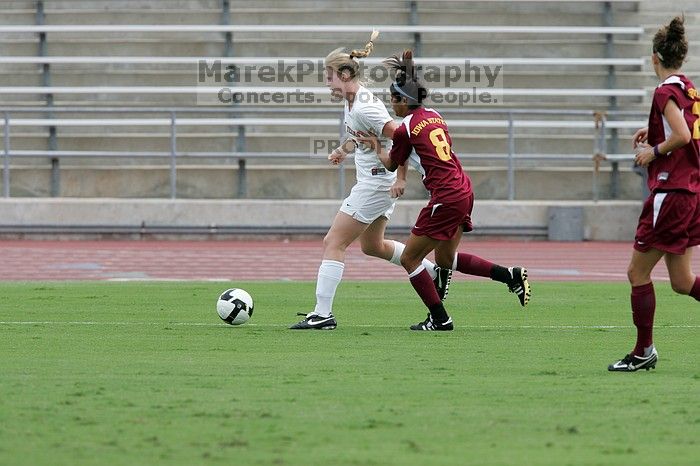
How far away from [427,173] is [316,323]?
141 centimetres

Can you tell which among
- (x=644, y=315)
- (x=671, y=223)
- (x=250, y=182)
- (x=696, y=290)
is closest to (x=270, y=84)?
(x=250, y=182)

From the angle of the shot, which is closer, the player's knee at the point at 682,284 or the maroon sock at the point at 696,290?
the player's knee at the point at 682,284

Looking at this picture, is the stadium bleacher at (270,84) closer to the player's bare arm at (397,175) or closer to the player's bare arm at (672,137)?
the player's bare arm at (397,175)

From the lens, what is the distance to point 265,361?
25.6 ft

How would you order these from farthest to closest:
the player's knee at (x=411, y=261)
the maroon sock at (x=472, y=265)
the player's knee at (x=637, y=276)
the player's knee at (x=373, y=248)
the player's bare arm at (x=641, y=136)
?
the maroon sock at (x=472, y=265) < the player's knee at (x=373, y=248) < the player's knee at (x=411, y=261) < the player's bare arm at (x=641, y=136) < the player's knee at (x=637, y=276)

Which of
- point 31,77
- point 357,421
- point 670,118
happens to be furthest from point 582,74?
point 357,421

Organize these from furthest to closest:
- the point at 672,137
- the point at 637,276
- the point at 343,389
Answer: the point at 637,276 < the point at 672,137 < the point at 343,389

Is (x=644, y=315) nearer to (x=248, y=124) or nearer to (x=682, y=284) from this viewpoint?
(x=682, y=284)

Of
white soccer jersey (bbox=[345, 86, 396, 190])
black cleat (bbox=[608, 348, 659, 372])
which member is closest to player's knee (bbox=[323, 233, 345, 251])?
white soccer jersey (bbox=[345, 86, 396, 190])

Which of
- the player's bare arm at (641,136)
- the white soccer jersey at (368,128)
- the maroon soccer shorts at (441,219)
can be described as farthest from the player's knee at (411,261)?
the player's bare arm at (641,136)

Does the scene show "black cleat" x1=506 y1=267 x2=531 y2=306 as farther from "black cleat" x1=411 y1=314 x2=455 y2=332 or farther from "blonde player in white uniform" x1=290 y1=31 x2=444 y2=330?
"blonde player in white uniform" x1=290 y1=31 x2=444 y2=330

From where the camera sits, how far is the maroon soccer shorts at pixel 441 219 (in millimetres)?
9586

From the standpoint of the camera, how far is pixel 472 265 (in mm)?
10594

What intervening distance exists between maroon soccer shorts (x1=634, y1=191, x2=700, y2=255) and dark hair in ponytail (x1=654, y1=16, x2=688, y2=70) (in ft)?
2.41
